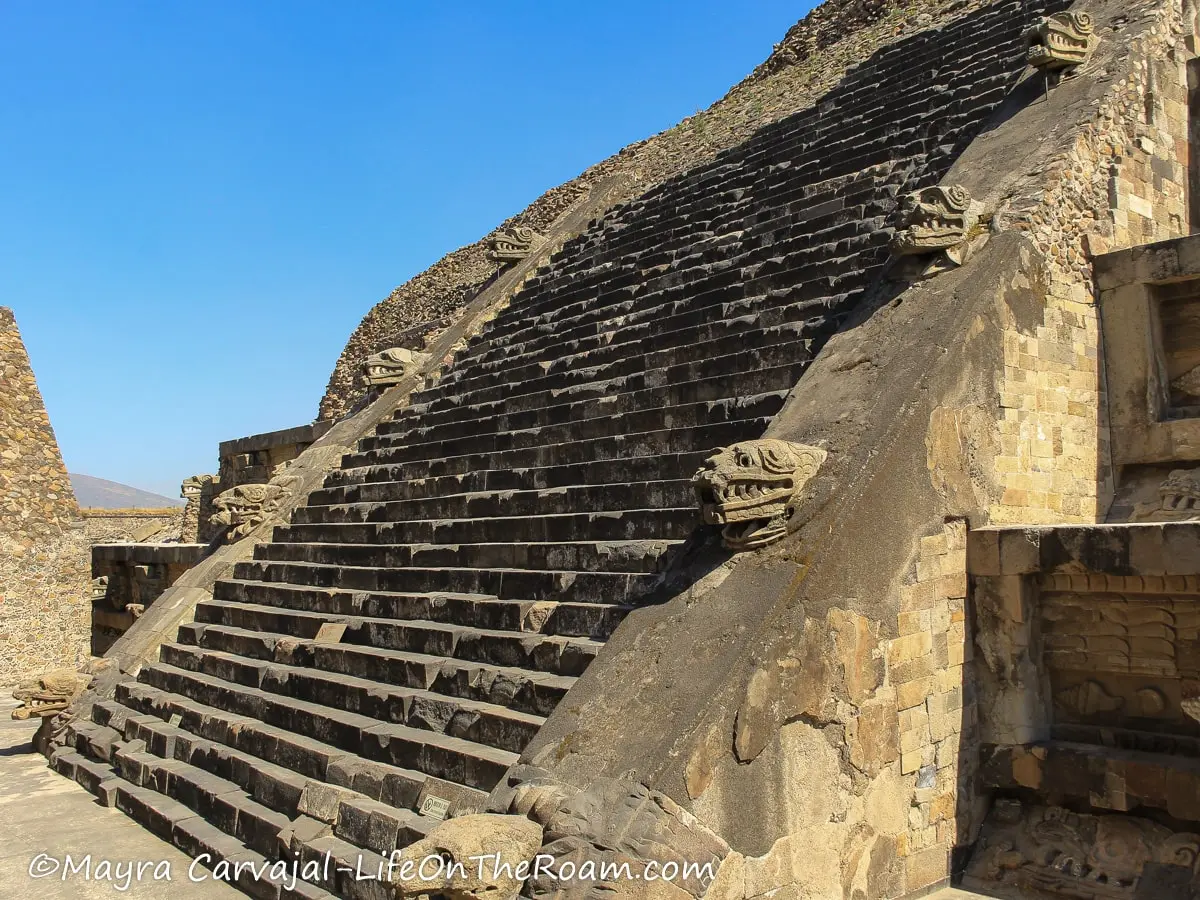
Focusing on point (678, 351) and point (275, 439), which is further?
point (275, 439)

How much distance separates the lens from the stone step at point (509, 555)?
6.10 metres

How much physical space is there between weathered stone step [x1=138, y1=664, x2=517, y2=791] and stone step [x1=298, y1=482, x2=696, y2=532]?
1.69 meters

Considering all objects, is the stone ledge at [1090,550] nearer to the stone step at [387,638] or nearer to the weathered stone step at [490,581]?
the weathered stone step at [490,581]

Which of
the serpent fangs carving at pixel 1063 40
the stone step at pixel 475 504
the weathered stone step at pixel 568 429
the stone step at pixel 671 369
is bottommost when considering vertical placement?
the stone step at pixel 475 504

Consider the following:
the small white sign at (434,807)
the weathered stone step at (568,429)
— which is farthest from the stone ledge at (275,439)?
the small white sign at (434,807)

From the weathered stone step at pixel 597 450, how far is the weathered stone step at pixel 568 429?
105mm

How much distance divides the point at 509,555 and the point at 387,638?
3.27ft

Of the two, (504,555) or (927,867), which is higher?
(504,555)

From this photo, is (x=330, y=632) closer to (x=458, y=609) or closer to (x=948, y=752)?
(x=458, y=609)

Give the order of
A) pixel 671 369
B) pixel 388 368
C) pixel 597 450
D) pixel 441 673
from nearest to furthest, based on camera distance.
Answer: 1. pixel 441 673
2. pixel 597 450
3. pixel 671 369
4. pixel 388 368

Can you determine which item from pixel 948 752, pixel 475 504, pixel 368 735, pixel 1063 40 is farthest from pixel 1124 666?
pixel 1063 40

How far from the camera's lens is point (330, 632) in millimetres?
7500

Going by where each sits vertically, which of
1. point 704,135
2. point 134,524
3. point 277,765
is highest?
point 704,135

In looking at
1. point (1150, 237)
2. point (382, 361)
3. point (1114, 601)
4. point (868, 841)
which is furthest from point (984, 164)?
point (382, 361)
